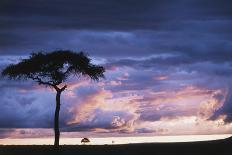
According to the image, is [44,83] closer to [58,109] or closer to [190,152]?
[58,109]

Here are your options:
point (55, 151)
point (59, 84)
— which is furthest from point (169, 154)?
point (59, 84)

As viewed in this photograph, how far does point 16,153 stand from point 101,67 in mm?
15075

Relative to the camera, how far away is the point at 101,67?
67.1 meters

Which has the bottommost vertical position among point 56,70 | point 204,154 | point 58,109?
point 204,154

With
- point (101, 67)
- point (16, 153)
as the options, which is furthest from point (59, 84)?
point (16, 153)

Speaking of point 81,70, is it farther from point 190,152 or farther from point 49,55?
point 190,152

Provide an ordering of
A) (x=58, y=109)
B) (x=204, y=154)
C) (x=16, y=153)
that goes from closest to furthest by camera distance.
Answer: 1. (x=204, y=154)
2. (x=16, y=153)
3. (x=58, y=109)

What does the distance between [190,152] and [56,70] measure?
19.2 m

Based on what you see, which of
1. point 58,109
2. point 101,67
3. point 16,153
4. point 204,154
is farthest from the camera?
point 101,67

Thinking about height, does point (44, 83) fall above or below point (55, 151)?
above

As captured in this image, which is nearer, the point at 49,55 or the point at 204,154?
the point at 204,154

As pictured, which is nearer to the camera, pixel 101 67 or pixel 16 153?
pixel 16 153

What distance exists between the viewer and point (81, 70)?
66438 mm

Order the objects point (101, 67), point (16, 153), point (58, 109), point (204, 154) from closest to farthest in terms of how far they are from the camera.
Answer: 1. point (204, 154)
2. point (16, 153)
3. point (58, 109)
4. point (101, 67)
